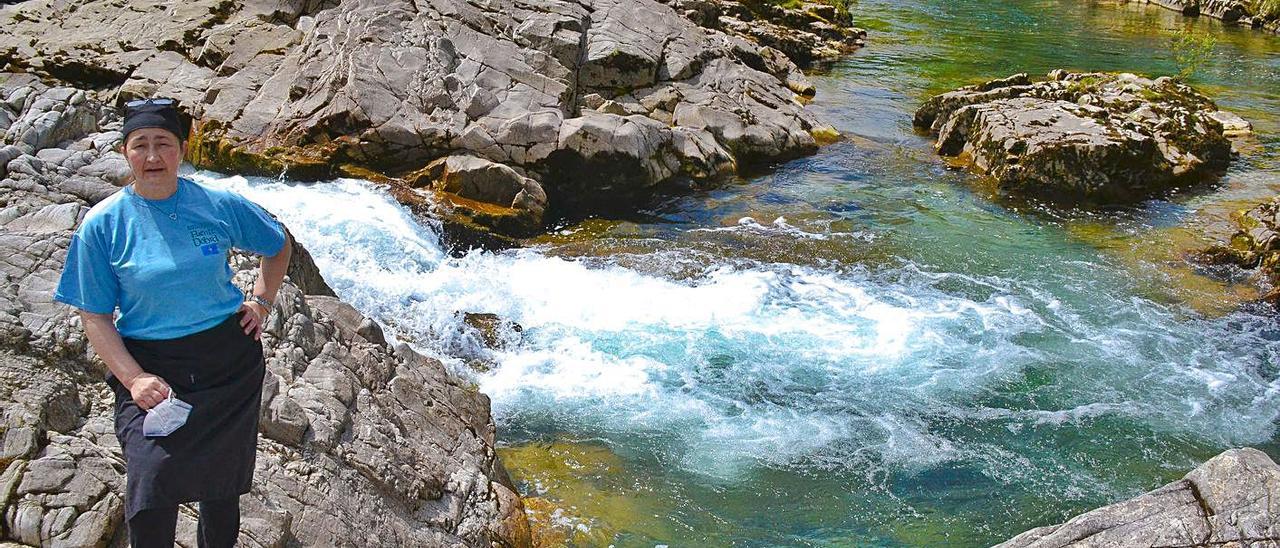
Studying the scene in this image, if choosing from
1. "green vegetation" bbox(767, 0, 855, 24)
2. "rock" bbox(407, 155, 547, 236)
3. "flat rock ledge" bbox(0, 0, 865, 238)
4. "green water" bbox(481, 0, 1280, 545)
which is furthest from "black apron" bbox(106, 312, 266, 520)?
"green vegetation" bbox(767, 0, 855, 24)

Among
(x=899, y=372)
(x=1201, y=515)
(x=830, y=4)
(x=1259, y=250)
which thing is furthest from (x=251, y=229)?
(x=830, y=4)

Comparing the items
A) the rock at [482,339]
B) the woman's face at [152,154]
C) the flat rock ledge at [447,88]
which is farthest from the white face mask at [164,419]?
the flat rock ledge at [447,88]

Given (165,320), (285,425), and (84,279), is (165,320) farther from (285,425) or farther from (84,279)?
(285,425)

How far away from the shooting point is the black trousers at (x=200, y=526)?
404 cm

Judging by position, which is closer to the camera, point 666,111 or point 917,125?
point 666,111

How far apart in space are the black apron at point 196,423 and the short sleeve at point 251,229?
0.32m

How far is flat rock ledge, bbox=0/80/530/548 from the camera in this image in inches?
191

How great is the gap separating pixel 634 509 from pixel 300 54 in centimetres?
1107

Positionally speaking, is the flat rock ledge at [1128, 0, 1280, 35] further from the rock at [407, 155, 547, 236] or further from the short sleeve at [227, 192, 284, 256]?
the short sleeve at [227, 192, 284, 256]

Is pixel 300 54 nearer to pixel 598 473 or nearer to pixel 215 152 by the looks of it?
pixel 215 152

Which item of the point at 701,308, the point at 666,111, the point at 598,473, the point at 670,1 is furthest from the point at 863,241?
the point at 670,1

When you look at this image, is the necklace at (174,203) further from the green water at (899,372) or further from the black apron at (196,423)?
the green water at (899,372)

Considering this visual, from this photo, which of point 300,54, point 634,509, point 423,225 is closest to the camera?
point 634,509

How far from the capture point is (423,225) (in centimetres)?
1307
